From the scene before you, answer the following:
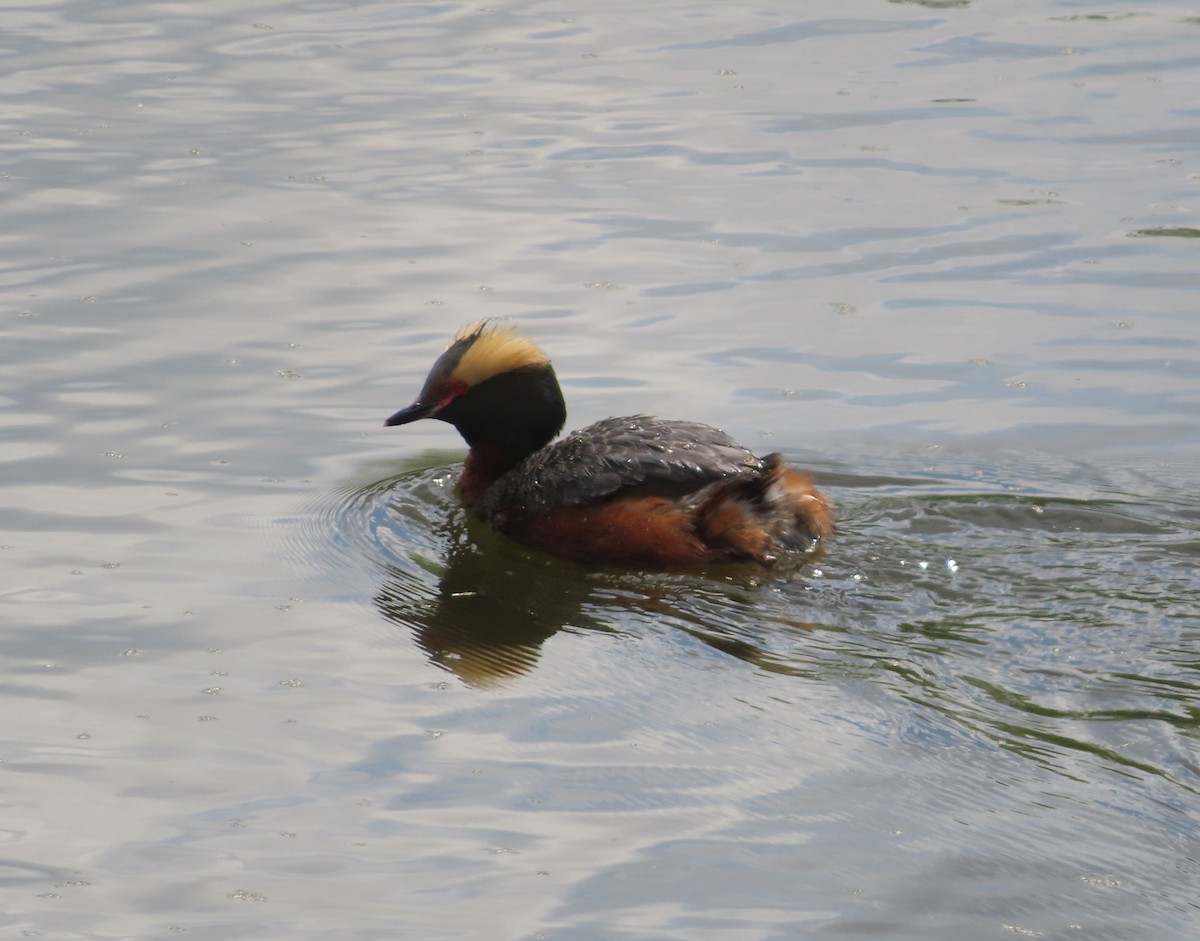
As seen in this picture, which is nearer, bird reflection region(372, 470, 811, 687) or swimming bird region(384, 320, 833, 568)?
bird reflection region(372, 470, 811, 687)

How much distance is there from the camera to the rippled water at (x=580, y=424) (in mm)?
5293

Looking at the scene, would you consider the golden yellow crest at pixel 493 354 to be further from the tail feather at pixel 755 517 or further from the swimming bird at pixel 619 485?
the tail feather at pixel 755 517

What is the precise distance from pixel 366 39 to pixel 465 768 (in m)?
10.6

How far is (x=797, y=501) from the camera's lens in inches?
301

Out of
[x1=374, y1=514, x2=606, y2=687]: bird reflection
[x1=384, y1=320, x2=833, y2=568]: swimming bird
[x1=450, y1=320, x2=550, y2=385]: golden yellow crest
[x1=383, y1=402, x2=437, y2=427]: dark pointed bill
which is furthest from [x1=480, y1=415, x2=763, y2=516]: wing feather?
[x1=383, y1=402, x2=437, y2=427]: dark pointed bill

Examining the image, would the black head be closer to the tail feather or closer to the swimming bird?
the swimming bird

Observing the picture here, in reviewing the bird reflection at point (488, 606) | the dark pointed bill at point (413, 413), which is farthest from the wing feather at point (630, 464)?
the dark pointed bill at point (413, 413)

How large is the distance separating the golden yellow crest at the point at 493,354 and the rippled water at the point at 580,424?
0.67m

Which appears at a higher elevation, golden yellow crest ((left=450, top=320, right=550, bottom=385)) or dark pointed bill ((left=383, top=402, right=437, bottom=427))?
golden yellow crest ((left=450, top=320, right=550, bottom=385))

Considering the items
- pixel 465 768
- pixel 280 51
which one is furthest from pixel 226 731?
pixel 280 51

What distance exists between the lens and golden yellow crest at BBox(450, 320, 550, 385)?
8.40m

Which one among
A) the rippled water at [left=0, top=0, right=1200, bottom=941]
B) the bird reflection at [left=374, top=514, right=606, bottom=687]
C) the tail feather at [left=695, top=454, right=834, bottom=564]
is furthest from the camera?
the tail feather at [left=695, top=454, right=834, bottom=564]

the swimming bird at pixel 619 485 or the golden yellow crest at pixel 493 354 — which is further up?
the golden yellow crest at pixel 493 354

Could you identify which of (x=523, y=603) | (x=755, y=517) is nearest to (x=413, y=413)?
(x=523, y=603)
